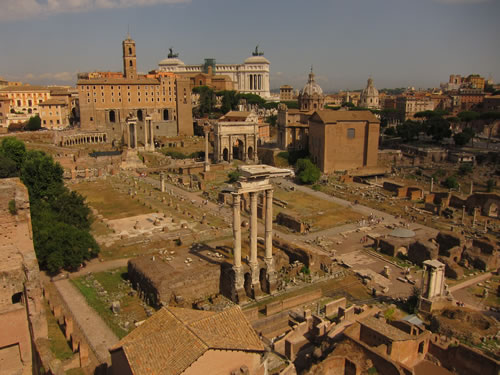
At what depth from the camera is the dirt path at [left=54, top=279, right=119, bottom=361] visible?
1917 centimetres

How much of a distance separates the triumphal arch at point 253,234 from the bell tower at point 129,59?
68.8 meters

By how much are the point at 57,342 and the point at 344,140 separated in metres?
49.2

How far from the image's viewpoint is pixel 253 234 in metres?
24.2

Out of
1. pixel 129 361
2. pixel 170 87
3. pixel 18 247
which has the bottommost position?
pixel 129 361

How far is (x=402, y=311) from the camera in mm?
23359

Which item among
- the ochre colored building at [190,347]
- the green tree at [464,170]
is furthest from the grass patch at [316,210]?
the ochre colored building at [190,347]

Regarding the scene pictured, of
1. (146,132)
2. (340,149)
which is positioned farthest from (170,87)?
(340,149)

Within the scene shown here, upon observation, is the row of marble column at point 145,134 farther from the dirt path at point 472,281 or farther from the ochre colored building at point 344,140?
the dirt path at point 472,281

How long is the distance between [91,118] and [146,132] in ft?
41.5

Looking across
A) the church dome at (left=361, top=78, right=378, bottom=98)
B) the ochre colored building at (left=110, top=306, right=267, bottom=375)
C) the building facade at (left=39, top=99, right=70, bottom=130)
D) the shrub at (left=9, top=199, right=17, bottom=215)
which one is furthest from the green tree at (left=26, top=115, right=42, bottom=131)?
the church dome at (left=361, top=78, right=378, bottom=98)

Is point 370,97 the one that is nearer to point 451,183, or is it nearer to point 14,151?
point 451,183

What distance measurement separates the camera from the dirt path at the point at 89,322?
19172mm

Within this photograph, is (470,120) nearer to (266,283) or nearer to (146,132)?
(146,132)

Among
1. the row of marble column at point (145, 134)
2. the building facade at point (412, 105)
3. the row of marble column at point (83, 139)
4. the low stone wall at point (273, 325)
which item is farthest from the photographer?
the building facade at point (412, 105)
